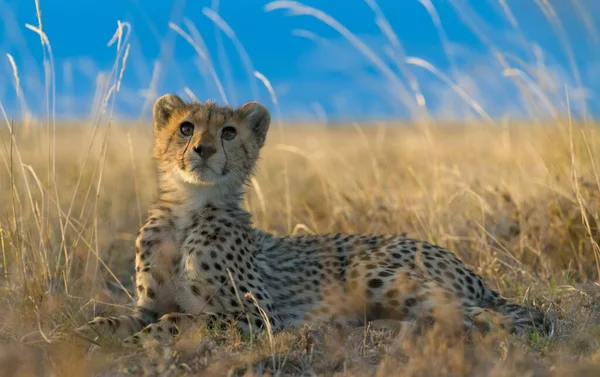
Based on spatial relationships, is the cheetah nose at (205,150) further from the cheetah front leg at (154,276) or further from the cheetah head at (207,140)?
the cheetah front leg at (154,276)

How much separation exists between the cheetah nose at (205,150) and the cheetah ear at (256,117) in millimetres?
471

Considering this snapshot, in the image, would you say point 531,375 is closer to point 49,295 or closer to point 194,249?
point 194,249

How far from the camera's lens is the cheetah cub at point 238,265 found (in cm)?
406

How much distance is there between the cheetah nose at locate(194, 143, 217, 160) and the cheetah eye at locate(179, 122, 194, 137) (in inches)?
9.2

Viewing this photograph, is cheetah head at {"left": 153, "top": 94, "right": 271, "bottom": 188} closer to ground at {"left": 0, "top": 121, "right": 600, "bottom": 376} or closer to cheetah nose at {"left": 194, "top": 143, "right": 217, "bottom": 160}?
cheetah nose at {"left": 194, "top": 143, "right": 217, "bottom": 160}

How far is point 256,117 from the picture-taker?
15.4ft

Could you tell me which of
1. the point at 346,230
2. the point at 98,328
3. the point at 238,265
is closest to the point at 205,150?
the point at 238,265

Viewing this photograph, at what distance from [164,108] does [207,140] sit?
59 centimetres

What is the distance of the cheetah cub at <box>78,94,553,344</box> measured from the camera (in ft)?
13.3

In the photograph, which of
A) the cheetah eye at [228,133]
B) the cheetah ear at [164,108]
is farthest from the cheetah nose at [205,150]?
the cheetah ear at [164,108]

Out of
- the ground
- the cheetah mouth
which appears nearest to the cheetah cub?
the cheetah mouth

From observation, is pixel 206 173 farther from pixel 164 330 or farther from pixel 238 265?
pixel 164 330

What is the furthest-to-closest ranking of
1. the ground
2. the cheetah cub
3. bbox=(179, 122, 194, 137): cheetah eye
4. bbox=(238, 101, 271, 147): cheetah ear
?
bbox=(238, 101, 271, 147): cheetah ear
bbox=(179, 122, 194, 137): cheetah eye
the cheetah cub
the ground

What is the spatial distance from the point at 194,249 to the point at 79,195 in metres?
4.40
